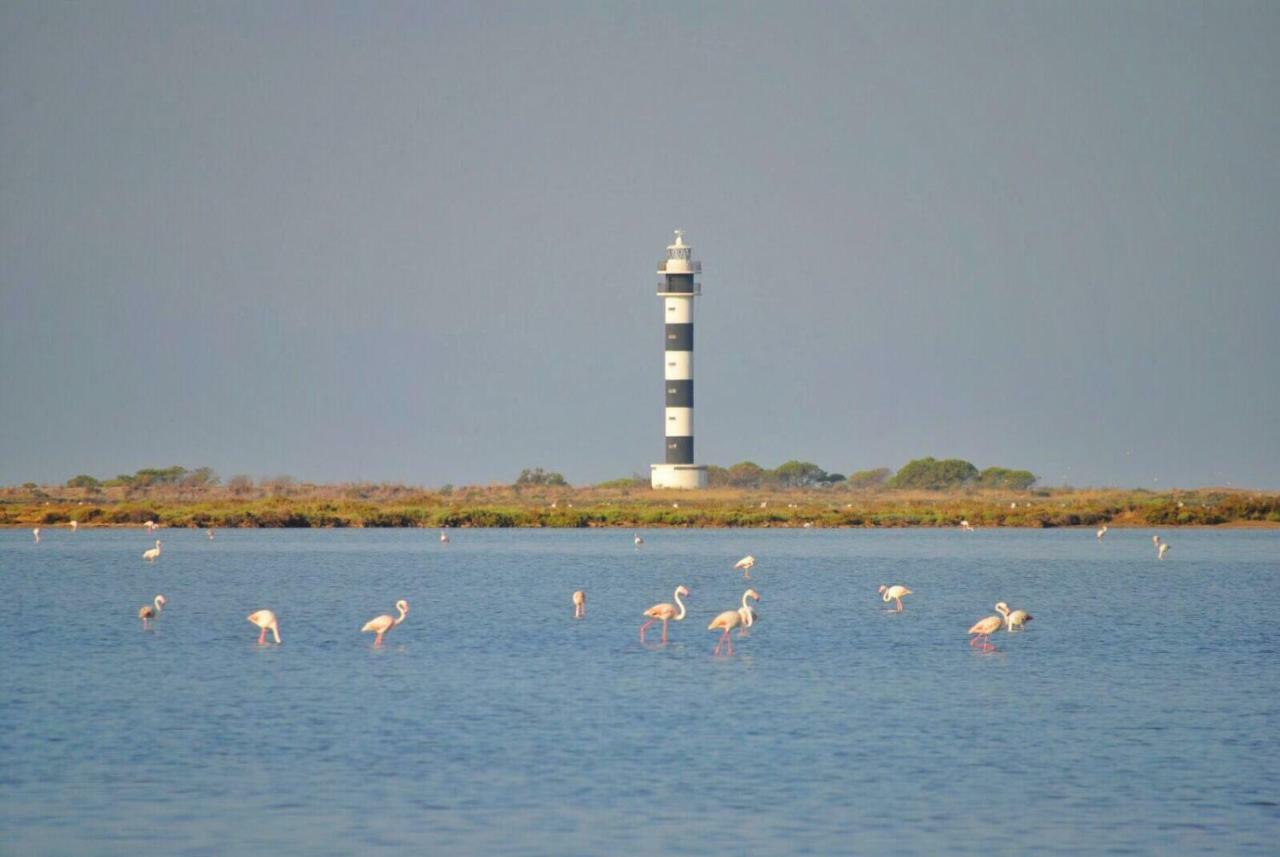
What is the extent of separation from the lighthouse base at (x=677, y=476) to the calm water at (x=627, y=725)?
52843 millimetres

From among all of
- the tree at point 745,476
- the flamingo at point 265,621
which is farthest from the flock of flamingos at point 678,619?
the tree at point 745,476

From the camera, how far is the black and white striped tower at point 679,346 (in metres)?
93.8

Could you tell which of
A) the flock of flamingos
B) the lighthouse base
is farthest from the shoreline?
the flock of flamingos

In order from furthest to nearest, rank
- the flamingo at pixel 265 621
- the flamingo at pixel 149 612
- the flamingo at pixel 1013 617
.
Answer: the flamingo at pixel 149 612 < the flamingo at pixel 1013 617 < the flamingo at pixel 265 621

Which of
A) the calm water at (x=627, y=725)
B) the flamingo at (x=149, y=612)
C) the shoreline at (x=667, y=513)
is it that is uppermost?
the shoreline at (x=667, y=513)

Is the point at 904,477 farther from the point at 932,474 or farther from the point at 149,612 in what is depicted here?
the point at 149,612

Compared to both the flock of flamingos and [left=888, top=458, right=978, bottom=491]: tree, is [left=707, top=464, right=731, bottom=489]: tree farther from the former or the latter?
the flock of flamingos

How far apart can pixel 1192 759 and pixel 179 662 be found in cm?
1477

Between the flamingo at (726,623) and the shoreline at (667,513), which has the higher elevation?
the shoreline at (667,513)

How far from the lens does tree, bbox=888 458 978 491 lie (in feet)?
421

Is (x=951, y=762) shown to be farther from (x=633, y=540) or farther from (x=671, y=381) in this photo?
(x=671, y=381)

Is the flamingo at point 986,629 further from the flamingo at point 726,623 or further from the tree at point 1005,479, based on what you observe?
the tree at point 1005,479

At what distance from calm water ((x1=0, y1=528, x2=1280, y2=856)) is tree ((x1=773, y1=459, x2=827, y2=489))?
8488 cm

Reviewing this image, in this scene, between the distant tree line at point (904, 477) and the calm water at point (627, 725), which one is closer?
the calm water at point (627, 725)
